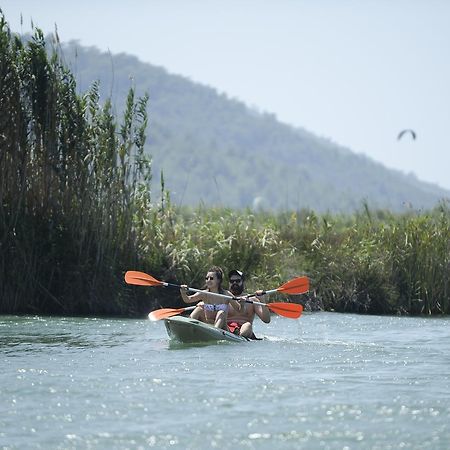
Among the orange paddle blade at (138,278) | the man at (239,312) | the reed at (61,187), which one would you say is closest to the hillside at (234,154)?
the reed at (61,187)

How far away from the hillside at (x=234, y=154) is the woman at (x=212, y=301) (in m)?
106

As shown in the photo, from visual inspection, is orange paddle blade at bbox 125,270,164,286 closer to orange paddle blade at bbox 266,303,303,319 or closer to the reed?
the reed

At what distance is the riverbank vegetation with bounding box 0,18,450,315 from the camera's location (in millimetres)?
14141

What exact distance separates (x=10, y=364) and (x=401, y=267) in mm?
6684

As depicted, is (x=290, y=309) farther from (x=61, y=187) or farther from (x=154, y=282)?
(x=61, y=187)

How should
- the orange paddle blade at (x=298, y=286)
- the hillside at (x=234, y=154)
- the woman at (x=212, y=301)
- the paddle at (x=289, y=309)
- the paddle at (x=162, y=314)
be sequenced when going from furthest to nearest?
the hillside at (x=234, y=154)
the orange paddle blade at (x=298, y=286)
the paddle at (x=289, y=309)
the paddle at (x=162, y=314)
the woman at (x=212, y=301)

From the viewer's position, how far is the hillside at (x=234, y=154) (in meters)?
130

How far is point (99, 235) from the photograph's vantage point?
1429 centimetres

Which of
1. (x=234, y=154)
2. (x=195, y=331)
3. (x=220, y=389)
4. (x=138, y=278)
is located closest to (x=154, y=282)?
(x=138, y=278)

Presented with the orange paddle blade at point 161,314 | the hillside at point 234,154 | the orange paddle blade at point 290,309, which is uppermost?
the hillside at point 234,154

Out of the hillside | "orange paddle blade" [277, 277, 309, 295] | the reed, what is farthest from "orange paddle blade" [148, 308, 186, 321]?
the hillside

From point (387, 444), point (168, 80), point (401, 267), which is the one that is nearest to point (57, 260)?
point (401, 267)

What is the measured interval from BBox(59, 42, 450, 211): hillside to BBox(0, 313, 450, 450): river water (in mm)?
106486

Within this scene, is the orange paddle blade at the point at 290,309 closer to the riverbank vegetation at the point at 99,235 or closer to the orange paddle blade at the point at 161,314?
the orange paddle blade at the point at 161,314
